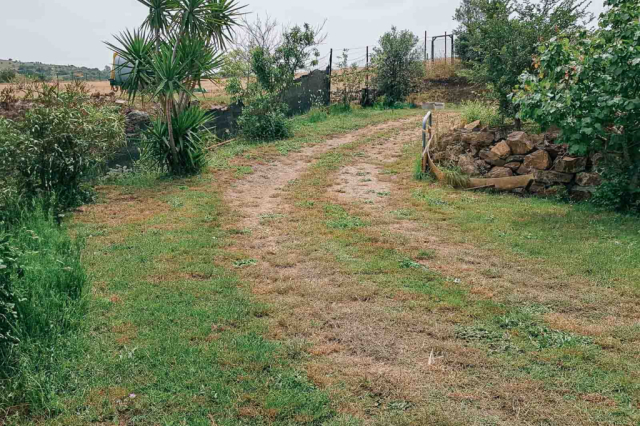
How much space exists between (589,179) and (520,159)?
3.55 feet

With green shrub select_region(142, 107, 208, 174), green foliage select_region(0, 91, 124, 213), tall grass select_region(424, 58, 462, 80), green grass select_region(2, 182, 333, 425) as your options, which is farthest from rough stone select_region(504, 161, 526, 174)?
tall grass select_region(424, 58, 462, 80)

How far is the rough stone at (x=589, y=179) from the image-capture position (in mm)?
7262

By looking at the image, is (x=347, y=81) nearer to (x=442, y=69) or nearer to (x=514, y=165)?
(x=442, y=69)

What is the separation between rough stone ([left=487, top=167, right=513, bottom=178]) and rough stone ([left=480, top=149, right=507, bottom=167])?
A: 4.7 inches

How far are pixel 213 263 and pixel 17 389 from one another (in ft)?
7.63

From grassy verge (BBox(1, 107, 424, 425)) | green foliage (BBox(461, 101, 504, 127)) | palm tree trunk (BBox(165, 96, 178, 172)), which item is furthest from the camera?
green foliage (BBox(461, 101, 504, 127))

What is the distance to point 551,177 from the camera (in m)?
7.64

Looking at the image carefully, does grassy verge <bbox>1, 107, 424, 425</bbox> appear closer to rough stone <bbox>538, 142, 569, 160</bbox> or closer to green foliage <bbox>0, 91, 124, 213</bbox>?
green foliage <bbox>0, 91, 124, 213</bbox>

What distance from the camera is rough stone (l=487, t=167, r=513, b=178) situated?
→ 8047 millimetres

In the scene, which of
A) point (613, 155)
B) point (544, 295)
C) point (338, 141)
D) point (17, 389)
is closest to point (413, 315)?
point (544, 295)

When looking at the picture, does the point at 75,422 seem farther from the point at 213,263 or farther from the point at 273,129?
the point at 273,129

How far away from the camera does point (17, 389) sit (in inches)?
114

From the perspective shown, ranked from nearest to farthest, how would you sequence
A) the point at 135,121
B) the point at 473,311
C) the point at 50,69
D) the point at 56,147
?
1. the point at 473,311
2. the point at 56,147
3. the point at 135,121
4. the point at 50,69

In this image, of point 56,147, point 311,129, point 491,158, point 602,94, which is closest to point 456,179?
point 491,158
